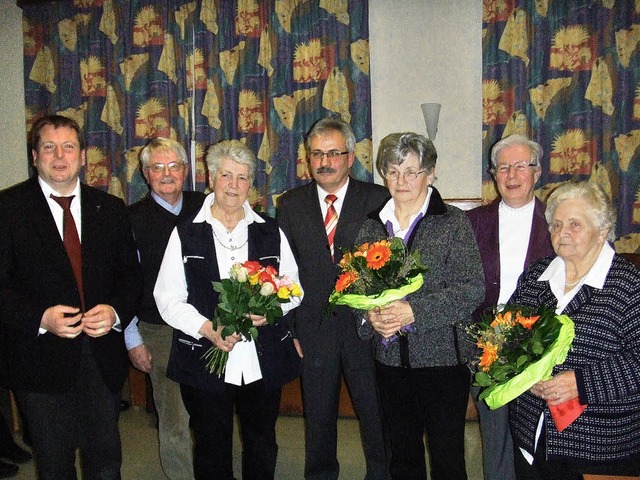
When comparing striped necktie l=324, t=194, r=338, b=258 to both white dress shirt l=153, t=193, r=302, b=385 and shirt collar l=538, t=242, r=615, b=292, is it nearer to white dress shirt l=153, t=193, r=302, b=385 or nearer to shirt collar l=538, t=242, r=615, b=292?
white dress shirt l=153, t=193, r=302, b=385

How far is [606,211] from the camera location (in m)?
2.05

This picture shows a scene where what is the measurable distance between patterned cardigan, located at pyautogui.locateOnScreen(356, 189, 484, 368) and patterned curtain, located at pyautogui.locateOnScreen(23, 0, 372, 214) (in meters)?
3.27

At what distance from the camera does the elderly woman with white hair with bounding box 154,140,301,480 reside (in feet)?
7.89

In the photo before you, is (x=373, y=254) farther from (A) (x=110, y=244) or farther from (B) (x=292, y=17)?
(B) (x=292, y=17)

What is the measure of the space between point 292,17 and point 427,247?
12.8 feet

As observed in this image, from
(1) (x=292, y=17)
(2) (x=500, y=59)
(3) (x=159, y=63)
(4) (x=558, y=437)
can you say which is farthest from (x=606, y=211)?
(3) (x=159, y=63)

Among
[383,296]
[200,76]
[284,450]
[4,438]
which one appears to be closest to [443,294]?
[383,296]

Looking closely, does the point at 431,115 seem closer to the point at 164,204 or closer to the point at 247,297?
the point at 164,204

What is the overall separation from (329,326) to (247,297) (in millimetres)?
728

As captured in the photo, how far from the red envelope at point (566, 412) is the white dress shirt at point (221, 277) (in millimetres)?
1111

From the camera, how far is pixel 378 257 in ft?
6.95

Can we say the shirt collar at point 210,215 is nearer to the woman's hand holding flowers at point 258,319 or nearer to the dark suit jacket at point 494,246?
the woman's hand holding flowers at point 258,319

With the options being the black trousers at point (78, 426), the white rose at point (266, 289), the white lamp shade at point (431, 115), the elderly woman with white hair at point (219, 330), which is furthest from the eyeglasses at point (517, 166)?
the white lamp shade at point (431, 115)

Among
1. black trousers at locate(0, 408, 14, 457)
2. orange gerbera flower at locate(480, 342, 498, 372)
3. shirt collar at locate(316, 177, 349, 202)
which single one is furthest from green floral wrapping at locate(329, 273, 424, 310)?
black trousers at locate(0, 408, 14, 457)
